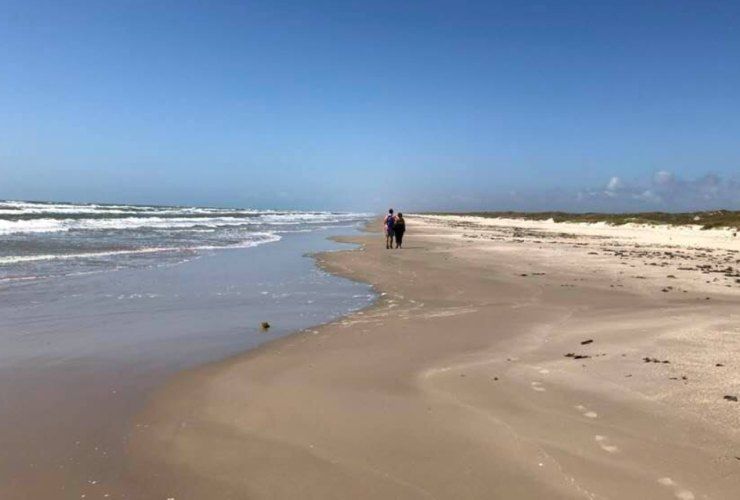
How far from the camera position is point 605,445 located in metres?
4.36

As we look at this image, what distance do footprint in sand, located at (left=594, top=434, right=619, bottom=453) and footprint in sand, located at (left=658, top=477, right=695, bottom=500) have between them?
18.3 inches

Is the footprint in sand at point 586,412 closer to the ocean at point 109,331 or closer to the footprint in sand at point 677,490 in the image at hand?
the footprint in sand at point 677,490

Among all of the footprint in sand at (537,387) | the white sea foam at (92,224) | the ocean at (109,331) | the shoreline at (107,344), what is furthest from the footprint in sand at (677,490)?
the white sea foam at (92,224)

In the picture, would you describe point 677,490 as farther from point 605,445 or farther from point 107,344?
point 107,344

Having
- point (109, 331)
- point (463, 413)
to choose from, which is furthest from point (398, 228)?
point (463, 413)

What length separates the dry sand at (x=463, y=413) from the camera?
388cm

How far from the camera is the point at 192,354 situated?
7.37m

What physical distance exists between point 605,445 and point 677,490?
2.34 feet

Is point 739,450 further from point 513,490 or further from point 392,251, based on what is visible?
point 392,251

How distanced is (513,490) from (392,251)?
21769 millimetres

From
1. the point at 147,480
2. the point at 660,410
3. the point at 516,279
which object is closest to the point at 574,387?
the point at 660,410

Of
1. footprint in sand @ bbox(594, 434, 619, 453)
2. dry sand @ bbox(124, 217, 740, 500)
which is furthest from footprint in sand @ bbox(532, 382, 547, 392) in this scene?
footprint in sand @ bbox(594, 434, 619, 453)

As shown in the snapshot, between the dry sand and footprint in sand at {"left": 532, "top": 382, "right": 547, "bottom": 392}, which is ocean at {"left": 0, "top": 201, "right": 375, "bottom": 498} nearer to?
the dry sand

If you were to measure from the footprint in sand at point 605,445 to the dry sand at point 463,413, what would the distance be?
0.06 ft
